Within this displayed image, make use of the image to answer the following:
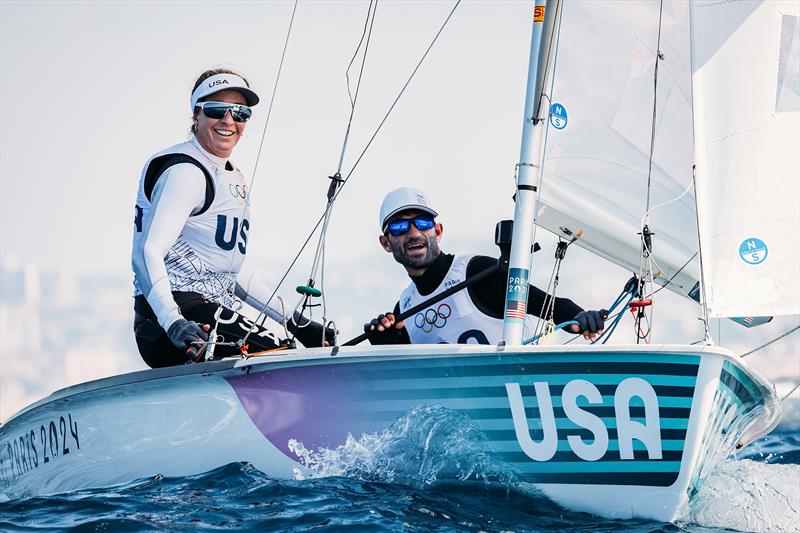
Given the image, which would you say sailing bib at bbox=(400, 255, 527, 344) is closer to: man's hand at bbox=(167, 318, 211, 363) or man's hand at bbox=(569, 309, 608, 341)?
man's hand at bbox=(569, 309, 608, 341)

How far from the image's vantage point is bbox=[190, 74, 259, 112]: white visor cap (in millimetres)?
5539

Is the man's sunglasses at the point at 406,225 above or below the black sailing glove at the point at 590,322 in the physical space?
above

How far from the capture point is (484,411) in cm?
418

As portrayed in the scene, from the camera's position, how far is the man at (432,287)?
5.25m

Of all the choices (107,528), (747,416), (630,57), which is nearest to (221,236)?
(107,528)

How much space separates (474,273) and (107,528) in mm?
2214

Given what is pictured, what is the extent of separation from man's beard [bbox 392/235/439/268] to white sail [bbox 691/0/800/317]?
60.3 inches

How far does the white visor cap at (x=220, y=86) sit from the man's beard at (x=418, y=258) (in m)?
1.15

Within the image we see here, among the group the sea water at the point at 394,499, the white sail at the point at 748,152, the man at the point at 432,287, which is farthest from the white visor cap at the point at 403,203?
the white sail at the point at 748,152

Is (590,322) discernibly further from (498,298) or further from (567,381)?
(498,298)

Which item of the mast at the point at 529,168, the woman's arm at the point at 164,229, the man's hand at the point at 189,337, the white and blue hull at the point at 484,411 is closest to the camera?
the white and blue hull at the point at 484,411

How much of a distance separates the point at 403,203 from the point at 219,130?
3.46ft

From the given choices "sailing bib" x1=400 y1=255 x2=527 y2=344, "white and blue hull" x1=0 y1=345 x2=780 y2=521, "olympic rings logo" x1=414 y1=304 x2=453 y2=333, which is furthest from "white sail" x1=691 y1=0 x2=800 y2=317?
"olympic rings logo" x1=414 y1=304 x2=453 y2=333

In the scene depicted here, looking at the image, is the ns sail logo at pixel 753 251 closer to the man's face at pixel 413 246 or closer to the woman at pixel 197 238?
the man's face at pixel 413 246
